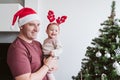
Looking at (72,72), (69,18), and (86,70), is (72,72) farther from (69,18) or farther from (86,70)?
(86,70)

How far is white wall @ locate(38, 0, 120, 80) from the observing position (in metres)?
3.05

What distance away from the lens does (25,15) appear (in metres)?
1.62

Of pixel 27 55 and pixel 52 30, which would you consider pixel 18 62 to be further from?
pixel 52 30

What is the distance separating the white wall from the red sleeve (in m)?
1.58

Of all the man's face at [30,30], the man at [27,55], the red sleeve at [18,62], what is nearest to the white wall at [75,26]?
the man at [27,55]

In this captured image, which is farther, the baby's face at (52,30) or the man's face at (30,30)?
the baby's face at (52,30)

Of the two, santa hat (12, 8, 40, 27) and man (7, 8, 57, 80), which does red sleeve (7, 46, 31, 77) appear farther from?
santa hat (12, 8, 40, 27)

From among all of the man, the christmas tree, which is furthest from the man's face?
the christmas tree

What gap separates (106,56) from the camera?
1941mm

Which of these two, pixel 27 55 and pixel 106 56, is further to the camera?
pixel 106 56

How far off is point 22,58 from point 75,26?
170 centimetres

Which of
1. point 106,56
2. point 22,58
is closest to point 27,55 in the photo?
point 22,58

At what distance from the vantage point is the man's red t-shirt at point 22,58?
4.70 ft

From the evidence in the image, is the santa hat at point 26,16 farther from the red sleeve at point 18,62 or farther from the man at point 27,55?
the red sleeve at point 18,62
